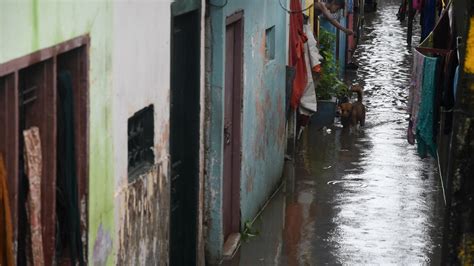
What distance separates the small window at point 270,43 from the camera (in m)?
11.8

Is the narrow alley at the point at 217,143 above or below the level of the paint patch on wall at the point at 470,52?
below

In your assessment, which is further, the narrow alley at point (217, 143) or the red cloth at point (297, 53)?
the red cloth at point (297, 53)

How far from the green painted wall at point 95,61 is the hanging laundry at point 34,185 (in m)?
0.43

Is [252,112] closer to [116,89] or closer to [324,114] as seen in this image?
[116,89]

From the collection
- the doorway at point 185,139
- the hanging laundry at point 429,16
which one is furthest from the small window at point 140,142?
the hanging laundry at point 429,16

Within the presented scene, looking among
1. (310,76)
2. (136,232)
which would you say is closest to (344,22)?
(310,76)

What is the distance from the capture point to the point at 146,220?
7258 millimetres

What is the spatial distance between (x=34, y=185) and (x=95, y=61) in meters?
0.94

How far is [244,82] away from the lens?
10.3 metres

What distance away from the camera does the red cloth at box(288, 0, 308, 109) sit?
44.6 feet

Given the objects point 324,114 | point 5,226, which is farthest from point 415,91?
point 5,226

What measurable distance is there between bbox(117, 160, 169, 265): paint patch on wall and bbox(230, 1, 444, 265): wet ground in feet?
6.90

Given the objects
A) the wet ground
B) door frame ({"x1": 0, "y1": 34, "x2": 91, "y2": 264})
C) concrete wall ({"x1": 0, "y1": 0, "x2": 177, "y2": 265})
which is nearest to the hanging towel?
the wet ground

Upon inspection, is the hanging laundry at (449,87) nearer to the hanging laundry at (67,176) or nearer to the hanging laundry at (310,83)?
the hanging laundry at (67,176)
